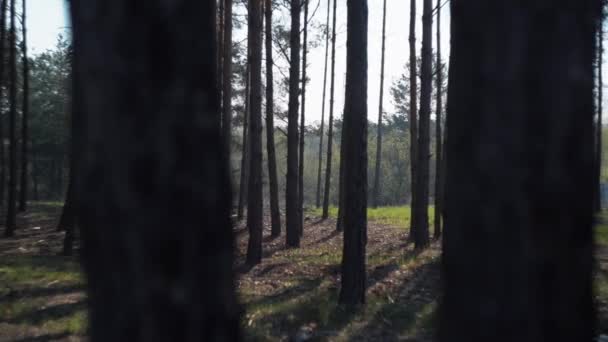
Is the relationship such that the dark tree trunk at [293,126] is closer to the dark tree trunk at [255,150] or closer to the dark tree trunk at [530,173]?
the dark tree trunk at [255,150]

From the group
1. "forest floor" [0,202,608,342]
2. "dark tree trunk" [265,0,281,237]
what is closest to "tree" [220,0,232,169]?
"dark tree trunk" [265,0,281,237]

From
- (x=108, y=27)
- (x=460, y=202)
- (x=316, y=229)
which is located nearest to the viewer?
(x=108, y=27)

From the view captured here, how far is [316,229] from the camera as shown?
20000 mm

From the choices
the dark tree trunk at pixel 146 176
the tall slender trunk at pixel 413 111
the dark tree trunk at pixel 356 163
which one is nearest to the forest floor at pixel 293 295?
the dark tree trunk at pixel 356 163

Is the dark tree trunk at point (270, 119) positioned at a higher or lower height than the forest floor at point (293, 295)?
higher

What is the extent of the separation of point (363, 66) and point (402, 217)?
17.7 metres

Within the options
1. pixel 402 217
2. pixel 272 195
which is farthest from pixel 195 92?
pixel 402 217

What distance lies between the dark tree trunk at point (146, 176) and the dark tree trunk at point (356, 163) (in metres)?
5.53

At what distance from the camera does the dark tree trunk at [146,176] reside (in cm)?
186

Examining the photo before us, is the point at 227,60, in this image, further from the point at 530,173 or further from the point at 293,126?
the point at 530,173

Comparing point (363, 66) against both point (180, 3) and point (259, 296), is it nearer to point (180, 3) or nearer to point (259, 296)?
point (259, 296)

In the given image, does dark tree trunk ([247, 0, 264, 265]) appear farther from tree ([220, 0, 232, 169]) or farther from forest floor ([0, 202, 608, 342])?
tree ([220, 0, 232, 169])

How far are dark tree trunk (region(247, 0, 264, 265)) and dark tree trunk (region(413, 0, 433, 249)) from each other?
3.81m

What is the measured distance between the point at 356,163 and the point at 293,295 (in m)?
2.29
